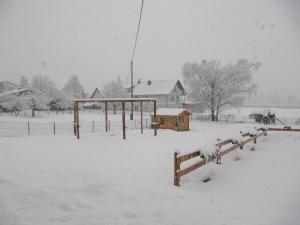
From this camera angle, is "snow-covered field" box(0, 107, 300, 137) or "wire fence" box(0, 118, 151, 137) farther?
"snow-covered field" box(0, 107, 300, 137)

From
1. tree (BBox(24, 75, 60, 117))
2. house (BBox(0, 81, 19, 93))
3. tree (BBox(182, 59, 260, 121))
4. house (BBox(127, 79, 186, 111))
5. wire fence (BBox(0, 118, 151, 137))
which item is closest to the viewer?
wire fence (BBox(0, 118, 151, 137))

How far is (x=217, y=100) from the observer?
3316 centimetres

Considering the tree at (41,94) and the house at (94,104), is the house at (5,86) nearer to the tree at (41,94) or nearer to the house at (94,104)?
the tree at (41,94)

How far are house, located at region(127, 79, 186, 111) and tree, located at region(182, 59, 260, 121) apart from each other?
48.4 ft

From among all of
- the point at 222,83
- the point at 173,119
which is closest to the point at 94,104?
the point at 222,83

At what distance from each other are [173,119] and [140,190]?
16.5 meters

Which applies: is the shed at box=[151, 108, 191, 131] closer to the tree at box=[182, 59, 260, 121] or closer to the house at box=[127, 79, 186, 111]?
the tree at box=[182, 59, 260, 121]

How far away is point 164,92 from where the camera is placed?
49469mm

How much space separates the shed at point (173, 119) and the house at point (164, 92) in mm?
25779

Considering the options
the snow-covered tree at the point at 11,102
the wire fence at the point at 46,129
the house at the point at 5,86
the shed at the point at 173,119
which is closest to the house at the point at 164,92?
the wire fence at the point at 46,129

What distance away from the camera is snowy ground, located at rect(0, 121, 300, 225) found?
185 inches

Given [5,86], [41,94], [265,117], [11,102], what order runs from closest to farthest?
[265,117] < [11,102] < [41,94] < [5,86]

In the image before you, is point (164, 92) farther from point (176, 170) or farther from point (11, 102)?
point (176, 170)

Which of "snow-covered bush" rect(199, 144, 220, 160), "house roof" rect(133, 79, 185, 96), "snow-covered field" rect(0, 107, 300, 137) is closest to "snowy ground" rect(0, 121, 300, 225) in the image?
"snow-covered bush" rect(199, 144, 220, 160)
